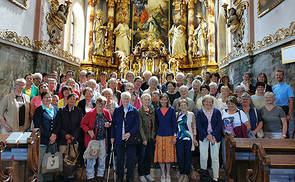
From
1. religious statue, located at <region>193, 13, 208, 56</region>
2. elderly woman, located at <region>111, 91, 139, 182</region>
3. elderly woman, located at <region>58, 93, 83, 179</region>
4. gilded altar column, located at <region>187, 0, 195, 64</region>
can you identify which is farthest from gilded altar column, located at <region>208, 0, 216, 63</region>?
elderly woman, located at <region>58, 93, 83, 179</region>

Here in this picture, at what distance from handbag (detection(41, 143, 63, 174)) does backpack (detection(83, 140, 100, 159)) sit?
0.42 meters

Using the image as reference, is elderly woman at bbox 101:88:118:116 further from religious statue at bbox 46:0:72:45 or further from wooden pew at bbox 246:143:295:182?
religious statue at bbox 46:0:72:45

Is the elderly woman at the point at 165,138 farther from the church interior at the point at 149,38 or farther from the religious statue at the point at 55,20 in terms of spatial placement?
the religious statue at the point at 55,20

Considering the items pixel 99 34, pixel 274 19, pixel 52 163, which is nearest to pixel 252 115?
pixel 52 163

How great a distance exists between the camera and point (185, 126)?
440cm

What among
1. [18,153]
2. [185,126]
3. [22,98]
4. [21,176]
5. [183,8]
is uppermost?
[183,8]

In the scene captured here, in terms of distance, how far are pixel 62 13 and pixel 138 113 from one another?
8.15 meters

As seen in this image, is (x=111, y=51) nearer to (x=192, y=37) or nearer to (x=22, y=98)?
(x=192, y=37)

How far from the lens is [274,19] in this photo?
23.5 feet

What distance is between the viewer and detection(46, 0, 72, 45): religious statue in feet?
32.9

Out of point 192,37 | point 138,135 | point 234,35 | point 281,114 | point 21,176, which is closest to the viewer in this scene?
point 21,176

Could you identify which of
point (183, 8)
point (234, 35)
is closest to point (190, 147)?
point (234, 35)

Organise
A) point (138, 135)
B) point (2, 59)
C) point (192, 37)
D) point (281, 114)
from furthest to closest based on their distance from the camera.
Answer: point (192, 37) → point (2, 59) → point (281, 114) → point (138, 135)

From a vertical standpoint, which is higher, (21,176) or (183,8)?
(183,8)
